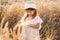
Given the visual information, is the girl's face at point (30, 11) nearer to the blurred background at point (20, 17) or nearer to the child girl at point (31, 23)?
the child girl at point (31, 23)

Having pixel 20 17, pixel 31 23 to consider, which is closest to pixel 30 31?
pixel 31 23

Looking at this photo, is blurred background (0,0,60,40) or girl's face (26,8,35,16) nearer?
girl's face (26,8,35,16)

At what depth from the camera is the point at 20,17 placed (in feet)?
8.88

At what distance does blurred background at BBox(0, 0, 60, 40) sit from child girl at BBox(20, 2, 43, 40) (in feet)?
0.30

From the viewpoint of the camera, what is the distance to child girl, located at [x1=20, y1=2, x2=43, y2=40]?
2572 millimetres

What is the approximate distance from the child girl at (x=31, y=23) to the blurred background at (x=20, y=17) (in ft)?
0.30

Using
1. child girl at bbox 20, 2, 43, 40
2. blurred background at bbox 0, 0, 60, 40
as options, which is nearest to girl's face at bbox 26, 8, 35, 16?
child girl at bbox 20, 2, 43, 40

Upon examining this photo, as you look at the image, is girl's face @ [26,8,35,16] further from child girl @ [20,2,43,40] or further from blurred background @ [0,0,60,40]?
blurred background @ [0,0,60,40]

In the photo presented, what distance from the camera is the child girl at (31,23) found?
257 cm

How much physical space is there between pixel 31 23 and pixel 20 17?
165mm

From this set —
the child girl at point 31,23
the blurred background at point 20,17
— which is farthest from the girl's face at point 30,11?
the blurred background at point 20,17

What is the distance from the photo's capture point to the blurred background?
2689mm

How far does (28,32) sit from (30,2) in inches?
9.6

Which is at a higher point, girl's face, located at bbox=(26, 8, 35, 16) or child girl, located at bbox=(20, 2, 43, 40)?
girl's face, located at bbox=(26, 8, 35, 16)
